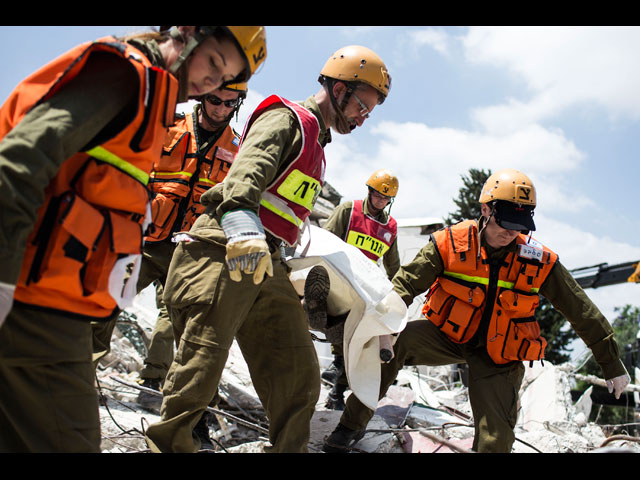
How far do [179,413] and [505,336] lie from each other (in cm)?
241

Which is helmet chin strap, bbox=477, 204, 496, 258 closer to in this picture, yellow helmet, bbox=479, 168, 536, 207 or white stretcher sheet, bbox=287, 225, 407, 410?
yellow helmet, bbox=479, 168, 536, 207

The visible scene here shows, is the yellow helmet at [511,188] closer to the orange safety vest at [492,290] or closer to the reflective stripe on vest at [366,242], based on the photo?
the orange safety vest at [492,290]

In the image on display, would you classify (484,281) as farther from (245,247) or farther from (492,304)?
(245,247)

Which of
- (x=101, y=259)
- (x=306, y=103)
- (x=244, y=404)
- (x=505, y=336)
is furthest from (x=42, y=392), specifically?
(x=244, y=404)

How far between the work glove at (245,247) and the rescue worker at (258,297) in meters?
0.05

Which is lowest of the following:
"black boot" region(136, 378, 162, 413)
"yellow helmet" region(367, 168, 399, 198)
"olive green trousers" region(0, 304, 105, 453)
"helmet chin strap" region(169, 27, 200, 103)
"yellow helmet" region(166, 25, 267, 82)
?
"black boot" region(136, 378, 162, 413)

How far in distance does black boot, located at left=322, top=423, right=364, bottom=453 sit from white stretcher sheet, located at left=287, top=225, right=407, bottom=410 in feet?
2.19

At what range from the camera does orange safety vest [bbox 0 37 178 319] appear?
66.1 inches

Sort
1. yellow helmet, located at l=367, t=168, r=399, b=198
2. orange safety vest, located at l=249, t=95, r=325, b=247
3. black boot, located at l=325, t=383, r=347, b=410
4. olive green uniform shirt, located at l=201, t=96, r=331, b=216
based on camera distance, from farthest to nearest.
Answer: yellow helmet, located at l=367, t=168, r=399, b=198, black boot, located at l=325, t=383, r=347, b=410, orange safety vest, located at l=249, t=95, r=325, b=247, olive green uniform shirt, located at l=201, t=96, r=331, b=216

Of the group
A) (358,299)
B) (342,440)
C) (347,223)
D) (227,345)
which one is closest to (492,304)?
(358,299)

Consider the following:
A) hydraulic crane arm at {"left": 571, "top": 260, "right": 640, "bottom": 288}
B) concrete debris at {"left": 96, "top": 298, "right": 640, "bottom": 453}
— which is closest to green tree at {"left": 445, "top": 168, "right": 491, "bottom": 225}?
hydraulic crane arm at {"left": 571, "top": 260, "right": 640, "bottom": 288}

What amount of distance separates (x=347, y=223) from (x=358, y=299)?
2975mm

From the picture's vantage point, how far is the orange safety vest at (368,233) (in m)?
6.27
